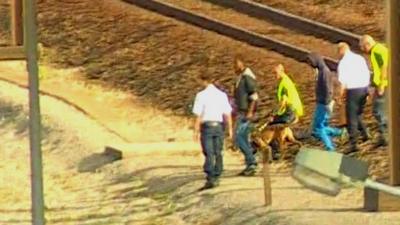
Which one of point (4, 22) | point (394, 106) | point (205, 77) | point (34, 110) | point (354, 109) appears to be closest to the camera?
point (34, 110)

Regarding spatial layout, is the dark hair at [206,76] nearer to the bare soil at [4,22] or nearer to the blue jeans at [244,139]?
the bare soil at [4,22]

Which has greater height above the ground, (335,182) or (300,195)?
(335,182)

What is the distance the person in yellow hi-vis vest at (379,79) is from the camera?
17.7 m

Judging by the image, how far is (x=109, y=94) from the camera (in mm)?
23516

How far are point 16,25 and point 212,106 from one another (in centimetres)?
306

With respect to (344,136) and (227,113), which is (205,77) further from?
(227,113)

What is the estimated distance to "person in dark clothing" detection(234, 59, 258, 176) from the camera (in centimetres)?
1750

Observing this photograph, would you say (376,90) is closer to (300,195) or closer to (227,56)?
(300,195)

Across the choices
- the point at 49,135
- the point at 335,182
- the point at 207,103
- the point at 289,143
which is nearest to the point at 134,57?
the point at 49,135

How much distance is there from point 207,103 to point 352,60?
2332mm

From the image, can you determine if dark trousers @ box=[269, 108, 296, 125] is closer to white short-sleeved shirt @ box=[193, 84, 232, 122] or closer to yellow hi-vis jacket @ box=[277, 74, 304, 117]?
yellow hi-vis jacket @ box=[277, 74, 304, 117]

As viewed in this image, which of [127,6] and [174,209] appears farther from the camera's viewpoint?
[127,6]

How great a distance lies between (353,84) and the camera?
Answer: 709 inches

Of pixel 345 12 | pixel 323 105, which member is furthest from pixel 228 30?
pixel 323 105
